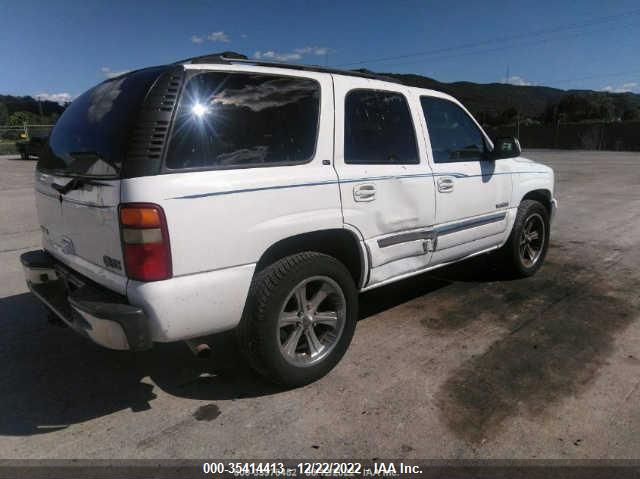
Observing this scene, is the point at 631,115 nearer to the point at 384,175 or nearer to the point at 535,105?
the point at 535,105

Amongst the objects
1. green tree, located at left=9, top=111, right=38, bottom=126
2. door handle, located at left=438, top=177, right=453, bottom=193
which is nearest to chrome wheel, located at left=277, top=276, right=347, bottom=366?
door handle, located at left=438, top=177, right=453, bottom=193

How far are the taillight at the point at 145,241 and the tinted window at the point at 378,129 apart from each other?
4.28 feet

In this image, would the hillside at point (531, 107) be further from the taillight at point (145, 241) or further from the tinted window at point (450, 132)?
the taillight at point (145, 241)

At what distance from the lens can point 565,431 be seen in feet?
8.70

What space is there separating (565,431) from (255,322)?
1.76 m

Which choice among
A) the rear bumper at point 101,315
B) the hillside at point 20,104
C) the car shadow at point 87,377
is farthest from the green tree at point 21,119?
the rear bumper at point 101,315

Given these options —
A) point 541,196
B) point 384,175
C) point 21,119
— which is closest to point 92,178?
point 384,175

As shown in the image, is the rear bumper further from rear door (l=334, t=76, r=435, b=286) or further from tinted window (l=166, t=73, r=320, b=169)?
rear door (l=334, t=76, r=435, b=286)

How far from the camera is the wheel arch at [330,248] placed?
2867 mm

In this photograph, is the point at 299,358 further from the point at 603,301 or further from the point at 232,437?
the point at 603,301

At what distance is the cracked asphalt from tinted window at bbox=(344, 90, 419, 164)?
1.37m

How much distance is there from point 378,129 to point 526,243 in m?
2.52

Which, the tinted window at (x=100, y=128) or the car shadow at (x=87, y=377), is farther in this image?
the car shadow at (x=87, y=377)

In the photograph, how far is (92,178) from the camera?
8.46 ft
